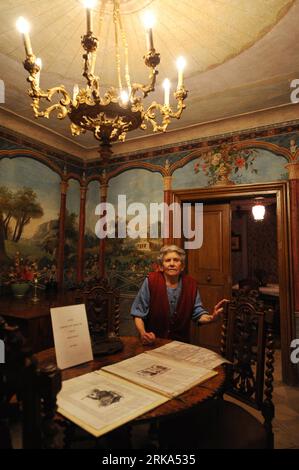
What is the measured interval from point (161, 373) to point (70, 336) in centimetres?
55

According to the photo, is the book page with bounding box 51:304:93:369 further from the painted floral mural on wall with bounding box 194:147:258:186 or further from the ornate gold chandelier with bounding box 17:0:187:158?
the painted floral mural on wall with bounding box 194:147:258:186

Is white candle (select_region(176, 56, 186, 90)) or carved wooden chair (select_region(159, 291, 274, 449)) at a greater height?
white candle (select_region(176, 56, 186, 90))

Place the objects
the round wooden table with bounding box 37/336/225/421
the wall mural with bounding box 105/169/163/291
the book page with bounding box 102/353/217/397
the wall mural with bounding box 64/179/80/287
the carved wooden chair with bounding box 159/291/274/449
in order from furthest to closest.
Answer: the wall mural with bounding box 64/179/80/287 → the wall mural with bounding box 105/169/163/291 → the carved wooden chair with bounding box 159/291/274/449 → the book page with bounding box 102/353/217/397 → the round wooden table with bounding box 37/336/225/421

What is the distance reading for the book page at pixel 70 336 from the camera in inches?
59.3

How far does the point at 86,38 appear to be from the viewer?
1.43 m

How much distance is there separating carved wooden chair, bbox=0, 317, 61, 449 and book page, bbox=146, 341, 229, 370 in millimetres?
1039

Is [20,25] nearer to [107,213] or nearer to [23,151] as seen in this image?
[23,151]

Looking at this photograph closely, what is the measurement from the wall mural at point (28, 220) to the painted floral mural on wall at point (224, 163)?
248cm

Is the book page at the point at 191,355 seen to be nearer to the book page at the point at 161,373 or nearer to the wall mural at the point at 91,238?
the book page at the point at 161,373

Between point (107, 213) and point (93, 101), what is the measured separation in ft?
11.0

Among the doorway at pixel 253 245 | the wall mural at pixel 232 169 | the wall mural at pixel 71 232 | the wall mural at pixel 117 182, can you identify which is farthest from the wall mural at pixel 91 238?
the doorway at pixel 253 245

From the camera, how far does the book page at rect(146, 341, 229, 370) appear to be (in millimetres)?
1663

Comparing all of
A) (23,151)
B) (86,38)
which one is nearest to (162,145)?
(23,151)

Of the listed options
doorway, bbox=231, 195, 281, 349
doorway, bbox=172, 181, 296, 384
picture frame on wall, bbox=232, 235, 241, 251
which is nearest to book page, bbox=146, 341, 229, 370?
doorway, bbox=172, 181, 296, 384
